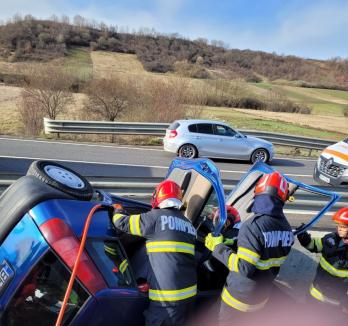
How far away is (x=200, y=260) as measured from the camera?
4.34m

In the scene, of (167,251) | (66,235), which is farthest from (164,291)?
(66,235)

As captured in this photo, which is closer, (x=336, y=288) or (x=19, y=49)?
(x=336, y=288)

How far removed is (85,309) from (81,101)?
20666mm

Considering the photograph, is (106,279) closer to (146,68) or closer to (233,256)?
(233,256)

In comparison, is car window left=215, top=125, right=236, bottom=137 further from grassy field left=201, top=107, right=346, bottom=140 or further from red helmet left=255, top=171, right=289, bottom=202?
grassy field left=201, top=107, right=346, bottom=140

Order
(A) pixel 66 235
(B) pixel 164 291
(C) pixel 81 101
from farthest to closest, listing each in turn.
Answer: (C) pixel 81 101 → (B) pixel 164 291 → (A) pixel 66 235

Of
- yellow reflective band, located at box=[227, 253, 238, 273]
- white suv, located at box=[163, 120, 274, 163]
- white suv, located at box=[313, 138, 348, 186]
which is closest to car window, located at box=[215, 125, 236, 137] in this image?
white suv, located at box=[163, 120, 274, 163]

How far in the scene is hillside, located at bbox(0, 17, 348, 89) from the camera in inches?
2221

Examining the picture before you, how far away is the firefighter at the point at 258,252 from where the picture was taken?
331 cm

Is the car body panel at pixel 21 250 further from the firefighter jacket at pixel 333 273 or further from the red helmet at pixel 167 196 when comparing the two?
the firefighter jacket at pixel 333 273

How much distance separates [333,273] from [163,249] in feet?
6.11

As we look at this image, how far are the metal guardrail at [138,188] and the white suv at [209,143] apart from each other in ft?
24.1

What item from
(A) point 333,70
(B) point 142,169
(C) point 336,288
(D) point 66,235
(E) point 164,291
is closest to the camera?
(D) point 66,235

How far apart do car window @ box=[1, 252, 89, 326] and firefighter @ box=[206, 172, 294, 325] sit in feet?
4.35
